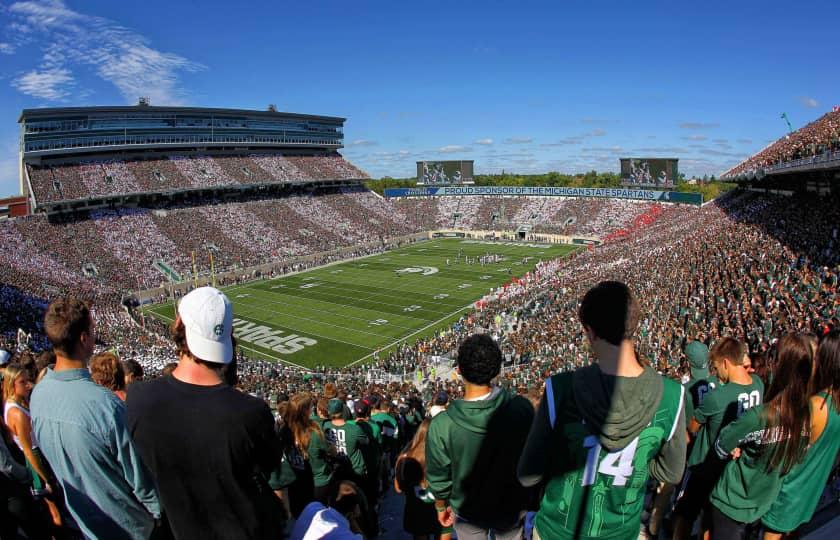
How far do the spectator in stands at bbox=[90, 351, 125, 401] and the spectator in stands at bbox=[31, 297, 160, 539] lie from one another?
4.59 feet

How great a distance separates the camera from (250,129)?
229 feet

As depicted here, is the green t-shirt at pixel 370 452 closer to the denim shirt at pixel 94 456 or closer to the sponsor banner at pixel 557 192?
the denim shirt at pixel 94 456

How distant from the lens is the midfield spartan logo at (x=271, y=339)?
2700cm

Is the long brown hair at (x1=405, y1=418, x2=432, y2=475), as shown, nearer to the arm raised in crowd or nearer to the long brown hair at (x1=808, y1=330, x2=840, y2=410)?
the arm raised in crowd

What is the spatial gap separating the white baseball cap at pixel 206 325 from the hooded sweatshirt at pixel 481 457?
1296 mm

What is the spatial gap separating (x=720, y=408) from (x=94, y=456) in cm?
369

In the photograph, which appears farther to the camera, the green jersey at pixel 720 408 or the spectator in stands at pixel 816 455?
the green jersey at pixel 720 408

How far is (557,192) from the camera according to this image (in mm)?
Answer: 70750

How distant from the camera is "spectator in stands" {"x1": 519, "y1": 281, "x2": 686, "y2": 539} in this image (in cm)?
228

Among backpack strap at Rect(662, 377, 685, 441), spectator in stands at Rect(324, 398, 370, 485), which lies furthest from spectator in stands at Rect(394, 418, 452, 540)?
backpack strap at Rect(662, 377, 685, 441)

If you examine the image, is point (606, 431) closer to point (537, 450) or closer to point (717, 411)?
point (537, 450)

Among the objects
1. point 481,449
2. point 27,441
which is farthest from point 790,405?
point 27,441

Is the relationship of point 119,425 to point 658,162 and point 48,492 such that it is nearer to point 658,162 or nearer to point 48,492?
point 48,492

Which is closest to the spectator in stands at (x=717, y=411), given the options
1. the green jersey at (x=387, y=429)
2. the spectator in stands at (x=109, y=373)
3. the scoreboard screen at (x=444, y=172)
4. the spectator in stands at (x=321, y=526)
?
the spectator in stands at (x=321, y=526)
